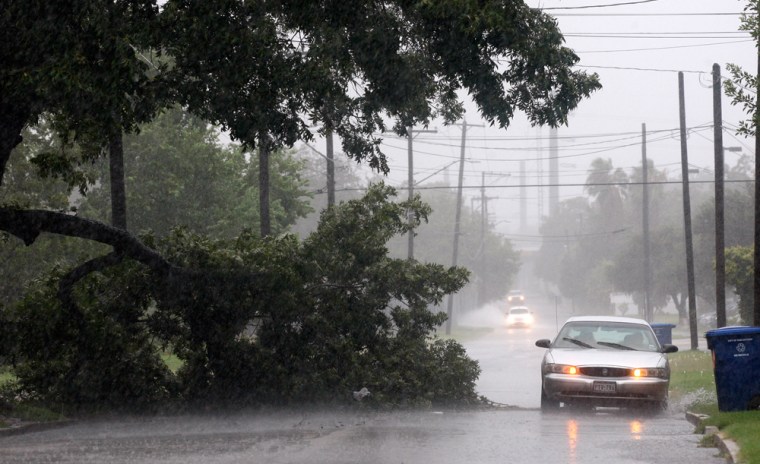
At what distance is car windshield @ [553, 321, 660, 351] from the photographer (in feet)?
58.4

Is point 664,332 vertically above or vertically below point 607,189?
below

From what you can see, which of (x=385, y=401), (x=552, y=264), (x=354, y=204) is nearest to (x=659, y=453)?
(x=385, y=401)

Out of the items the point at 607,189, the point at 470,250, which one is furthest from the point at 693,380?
the point at 607,189

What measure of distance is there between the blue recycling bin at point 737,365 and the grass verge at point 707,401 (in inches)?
10.9

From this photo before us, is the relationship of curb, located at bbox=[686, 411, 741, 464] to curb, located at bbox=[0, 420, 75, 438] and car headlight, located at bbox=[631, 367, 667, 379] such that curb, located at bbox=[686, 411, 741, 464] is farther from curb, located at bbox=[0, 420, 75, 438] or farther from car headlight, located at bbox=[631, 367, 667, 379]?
curb, located at bbox=[0, 420, 75, 438]

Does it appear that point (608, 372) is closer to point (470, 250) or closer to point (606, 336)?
point (606, 336)

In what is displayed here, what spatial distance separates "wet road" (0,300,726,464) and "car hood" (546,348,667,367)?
82 cm

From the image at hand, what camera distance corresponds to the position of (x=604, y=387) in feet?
53.8

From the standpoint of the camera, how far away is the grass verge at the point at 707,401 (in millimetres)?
10761

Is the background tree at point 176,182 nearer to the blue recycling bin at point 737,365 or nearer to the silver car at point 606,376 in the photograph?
the silver car at point 606,376

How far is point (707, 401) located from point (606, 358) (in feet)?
7.33

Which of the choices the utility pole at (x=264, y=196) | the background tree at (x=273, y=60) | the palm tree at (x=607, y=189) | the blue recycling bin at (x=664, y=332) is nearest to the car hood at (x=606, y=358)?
the background tree at (x=273, y=60)

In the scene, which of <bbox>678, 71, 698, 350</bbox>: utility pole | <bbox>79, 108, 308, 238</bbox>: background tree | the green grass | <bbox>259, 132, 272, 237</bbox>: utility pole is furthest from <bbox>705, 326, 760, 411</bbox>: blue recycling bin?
<bbox>79, 108, 308, 238</bbox>: background tree

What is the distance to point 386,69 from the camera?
46.8 ft
